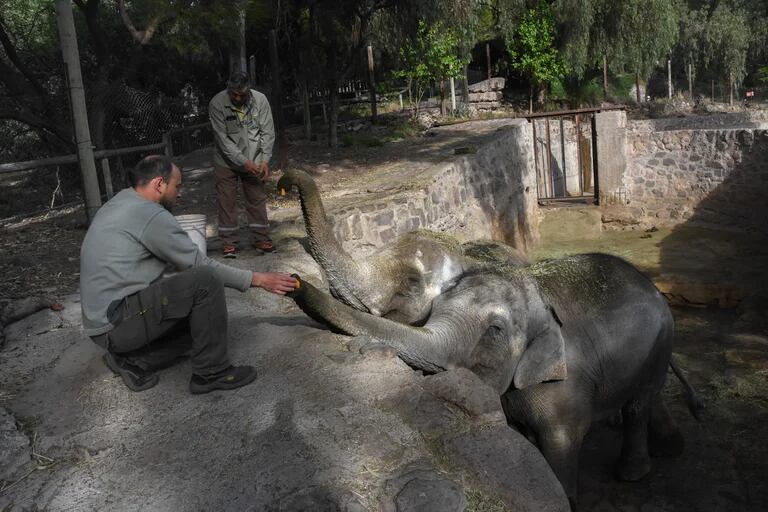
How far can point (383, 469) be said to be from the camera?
10.6 ft

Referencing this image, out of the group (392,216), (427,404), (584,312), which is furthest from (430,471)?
(392,216)

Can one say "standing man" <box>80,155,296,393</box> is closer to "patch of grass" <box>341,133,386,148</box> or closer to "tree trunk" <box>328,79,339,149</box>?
"tree trunk" <box>328,79,339,149</box>

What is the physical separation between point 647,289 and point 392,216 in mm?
3935

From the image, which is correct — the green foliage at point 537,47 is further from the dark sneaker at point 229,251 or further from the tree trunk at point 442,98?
the dark sneaker at point 229,251

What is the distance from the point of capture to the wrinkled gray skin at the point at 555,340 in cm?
406

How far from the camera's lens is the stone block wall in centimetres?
861

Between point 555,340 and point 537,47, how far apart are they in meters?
23.7

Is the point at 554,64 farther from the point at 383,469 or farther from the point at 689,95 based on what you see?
the point at 383,469

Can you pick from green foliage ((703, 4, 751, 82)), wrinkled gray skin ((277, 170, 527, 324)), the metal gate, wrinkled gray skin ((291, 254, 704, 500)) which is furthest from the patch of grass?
green foliage ((703, 4, 751, 82))

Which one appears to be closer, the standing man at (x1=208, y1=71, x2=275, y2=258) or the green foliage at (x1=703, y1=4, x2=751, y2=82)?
the standing man at (x1=208, y1=71, x2=275, y2=258)

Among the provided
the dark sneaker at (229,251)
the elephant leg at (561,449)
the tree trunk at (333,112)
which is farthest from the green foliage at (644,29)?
the elephant leg at (561,449)

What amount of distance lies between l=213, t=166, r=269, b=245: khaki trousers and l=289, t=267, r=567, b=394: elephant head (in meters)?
3.25

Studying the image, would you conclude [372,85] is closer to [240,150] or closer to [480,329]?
[240,150]

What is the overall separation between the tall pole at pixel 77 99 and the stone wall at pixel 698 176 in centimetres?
1395
